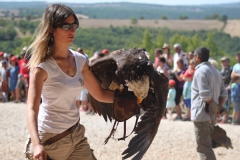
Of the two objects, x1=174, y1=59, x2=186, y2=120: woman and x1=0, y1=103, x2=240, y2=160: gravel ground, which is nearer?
x1=0, y1=103, x2=240, y2=160: gravel ground

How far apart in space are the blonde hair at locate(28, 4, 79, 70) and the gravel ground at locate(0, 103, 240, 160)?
405 centimetres

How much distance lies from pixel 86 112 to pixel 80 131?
8044 mm

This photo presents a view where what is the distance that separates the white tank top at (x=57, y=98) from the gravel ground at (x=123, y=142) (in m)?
3.76

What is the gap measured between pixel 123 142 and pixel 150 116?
3.89 meters

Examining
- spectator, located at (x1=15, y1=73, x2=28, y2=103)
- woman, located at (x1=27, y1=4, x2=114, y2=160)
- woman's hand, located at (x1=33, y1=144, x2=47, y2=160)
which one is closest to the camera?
woman's hand, located at (x1=33, y1=144, x2=47, y2=160)

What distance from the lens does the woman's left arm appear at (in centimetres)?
391

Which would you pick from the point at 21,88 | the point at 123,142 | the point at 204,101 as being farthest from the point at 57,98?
the point at 21,88

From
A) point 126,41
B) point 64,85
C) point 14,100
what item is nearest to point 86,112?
point 14,100

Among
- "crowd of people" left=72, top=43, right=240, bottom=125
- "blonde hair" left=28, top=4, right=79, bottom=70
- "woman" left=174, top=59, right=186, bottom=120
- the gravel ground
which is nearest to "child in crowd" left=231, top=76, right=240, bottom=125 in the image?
"crowd of people" left=72, top=43, right=240, bottom=125

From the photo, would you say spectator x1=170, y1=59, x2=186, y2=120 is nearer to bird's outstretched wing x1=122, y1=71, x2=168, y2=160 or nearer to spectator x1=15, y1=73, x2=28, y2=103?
spectator x1=15, y1=73, x2=28, y2=103

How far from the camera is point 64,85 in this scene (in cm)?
352

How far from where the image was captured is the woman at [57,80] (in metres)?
3.48

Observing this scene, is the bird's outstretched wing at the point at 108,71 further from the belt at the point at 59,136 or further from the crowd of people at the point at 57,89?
the belt at the point at 59,136

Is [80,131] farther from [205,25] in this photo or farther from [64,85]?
[205,25]
